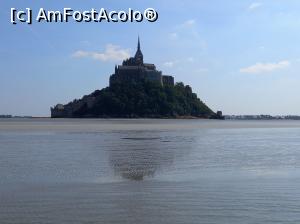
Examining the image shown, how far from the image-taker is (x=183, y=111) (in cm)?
15912

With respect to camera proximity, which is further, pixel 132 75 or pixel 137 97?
pixel 132 75

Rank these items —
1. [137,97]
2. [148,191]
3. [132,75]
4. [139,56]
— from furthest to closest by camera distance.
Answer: [139,56]
[132,75]
[137,97]
[148,191]

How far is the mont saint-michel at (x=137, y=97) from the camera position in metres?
153

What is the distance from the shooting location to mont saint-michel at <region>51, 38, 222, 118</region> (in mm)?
153250

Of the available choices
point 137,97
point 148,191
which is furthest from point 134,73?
point 148,191

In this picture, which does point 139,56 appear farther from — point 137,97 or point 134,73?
point 137,97

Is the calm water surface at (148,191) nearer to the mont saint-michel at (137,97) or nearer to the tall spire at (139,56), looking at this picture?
the mont saint-michel at (137,97)

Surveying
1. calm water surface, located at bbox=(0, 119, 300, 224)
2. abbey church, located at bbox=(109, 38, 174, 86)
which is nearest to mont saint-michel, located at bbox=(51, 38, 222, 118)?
abbey church, located at bbox=(109, 38, 174, 86)

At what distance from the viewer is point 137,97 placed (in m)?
154

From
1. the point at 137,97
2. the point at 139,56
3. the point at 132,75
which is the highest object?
the point at 139,56

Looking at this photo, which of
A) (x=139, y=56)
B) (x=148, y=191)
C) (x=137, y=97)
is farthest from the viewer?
(x=139, y=56)

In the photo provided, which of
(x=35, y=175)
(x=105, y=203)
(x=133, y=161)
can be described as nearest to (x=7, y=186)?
(x=35, y=175)

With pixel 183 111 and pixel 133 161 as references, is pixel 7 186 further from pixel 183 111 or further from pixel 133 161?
pixel 183 111

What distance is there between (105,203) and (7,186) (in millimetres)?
3157
